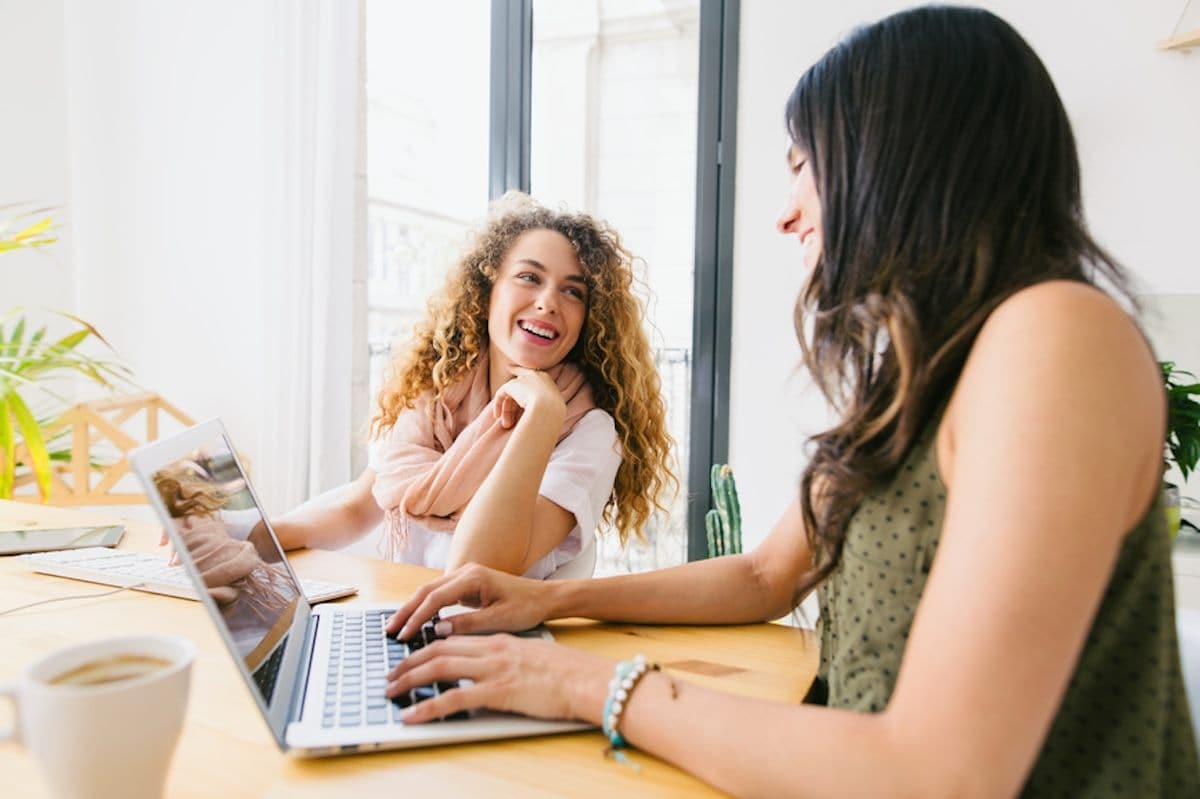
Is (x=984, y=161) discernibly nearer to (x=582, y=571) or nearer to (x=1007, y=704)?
(x=1007, y=704)

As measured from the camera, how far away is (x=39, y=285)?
8.96 ft

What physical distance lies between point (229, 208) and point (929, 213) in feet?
8.62

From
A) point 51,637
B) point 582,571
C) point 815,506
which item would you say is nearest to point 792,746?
point 815,506

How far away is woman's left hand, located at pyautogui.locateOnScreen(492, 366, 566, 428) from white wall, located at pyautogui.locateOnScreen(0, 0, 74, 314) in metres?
2.13

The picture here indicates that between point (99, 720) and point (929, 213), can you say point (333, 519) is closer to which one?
point (99, 720)

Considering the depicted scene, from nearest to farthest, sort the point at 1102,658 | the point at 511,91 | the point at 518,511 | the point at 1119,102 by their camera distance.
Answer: the point at 1102,658
the point at 518,511
the point at 1119,102
the point at 511,91

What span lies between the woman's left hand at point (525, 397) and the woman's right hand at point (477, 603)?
55cm

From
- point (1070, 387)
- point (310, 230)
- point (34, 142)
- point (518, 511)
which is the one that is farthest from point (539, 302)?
point (34, 142)

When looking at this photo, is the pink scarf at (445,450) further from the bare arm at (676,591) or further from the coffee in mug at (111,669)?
the coffee in mug at (111,669)

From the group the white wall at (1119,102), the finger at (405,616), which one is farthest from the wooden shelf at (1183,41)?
the finger at (405,616)

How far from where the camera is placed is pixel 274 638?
72 centimetres

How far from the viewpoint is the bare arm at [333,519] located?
1365 millimetres

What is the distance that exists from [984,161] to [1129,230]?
1.51 meters

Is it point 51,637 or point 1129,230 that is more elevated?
point 1129,230
